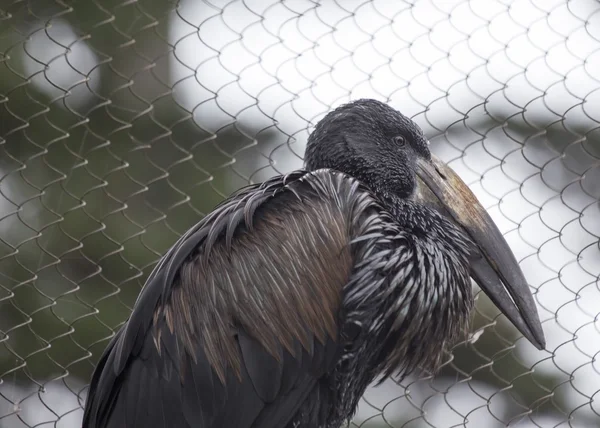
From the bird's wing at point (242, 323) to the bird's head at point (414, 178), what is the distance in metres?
0.35

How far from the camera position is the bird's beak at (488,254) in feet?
11.6

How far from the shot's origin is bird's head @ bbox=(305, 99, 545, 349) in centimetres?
356

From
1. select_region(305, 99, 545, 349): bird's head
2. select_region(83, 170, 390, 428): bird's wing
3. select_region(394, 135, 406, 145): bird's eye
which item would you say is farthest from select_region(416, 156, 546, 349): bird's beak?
select_region(83, 170, 390, 428): bird's wing

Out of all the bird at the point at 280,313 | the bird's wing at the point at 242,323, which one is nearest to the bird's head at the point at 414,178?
the bird at the point at 280,313

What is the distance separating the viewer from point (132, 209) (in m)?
4.37

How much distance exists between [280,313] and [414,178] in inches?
32.4

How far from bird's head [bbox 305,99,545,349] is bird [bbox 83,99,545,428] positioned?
198mm

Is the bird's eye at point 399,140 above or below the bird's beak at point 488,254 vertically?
above

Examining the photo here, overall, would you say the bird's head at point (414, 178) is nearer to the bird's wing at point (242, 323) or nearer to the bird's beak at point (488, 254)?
the bird's beak at point (488, 254)

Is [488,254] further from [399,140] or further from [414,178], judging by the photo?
[399,140]

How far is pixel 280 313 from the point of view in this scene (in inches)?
126

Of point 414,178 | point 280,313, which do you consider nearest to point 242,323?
point 280,313

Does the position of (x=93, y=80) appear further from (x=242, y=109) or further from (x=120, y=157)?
(x=242, y=109)

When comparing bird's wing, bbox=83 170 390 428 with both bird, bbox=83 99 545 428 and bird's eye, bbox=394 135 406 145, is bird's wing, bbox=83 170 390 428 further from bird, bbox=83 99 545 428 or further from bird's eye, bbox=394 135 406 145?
bird's eye, bbox=394 135 406 145
